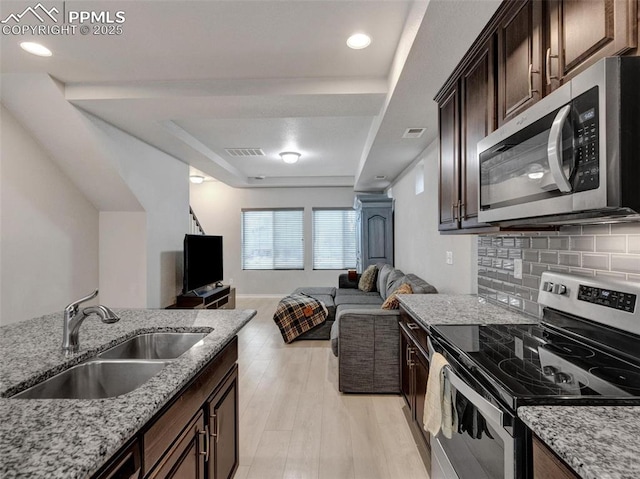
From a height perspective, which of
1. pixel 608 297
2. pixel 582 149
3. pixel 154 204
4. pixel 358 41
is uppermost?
pixel 358 41

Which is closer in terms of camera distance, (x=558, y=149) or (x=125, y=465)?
(x=125, y=465)

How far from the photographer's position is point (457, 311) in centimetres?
208

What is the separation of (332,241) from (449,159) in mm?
5448

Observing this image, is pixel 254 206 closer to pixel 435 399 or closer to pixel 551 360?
pixel 435 399

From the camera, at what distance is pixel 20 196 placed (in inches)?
124

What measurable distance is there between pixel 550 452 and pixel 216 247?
550cm

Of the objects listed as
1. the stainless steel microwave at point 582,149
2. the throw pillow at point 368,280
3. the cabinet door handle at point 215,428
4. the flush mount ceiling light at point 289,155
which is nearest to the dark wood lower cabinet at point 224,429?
the cabinet door handle at point 215,428

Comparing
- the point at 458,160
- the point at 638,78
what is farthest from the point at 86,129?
the point at 638,78

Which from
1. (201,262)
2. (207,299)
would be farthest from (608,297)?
(201,262)

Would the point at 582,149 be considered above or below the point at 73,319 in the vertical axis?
above

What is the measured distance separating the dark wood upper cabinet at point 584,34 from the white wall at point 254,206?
20.9ft

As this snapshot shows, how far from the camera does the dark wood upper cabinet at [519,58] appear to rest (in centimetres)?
132

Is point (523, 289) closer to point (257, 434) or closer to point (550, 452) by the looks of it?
point (550, 452)

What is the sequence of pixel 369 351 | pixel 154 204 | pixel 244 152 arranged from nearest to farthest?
1. pixel 369 351
2. pixel 154 204
3. pixel 244 152
